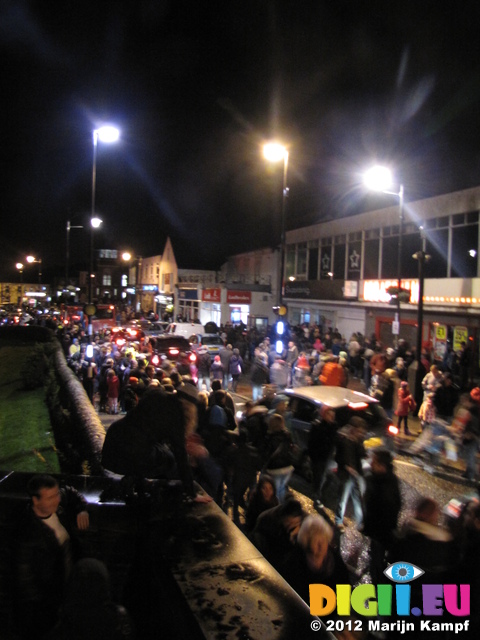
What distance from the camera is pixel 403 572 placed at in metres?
3.98

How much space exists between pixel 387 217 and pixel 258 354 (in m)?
14.4

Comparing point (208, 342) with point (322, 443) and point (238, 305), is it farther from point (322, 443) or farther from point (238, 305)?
point (322, 443)

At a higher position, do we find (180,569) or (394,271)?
(394,271)

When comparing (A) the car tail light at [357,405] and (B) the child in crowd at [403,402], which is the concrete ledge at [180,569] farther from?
(B) the child in crowd at [403,402]

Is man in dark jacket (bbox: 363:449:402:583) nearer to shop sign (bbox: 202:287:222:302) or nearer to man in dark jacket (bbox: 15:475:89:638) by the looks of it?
man in dark jacket (bbox: 15:475:89:638)

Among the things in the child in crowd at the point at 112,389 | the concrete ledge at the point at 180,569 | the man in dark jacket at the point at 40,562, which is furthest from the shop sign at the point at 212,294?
the man in dark jacket at the point at 40,562

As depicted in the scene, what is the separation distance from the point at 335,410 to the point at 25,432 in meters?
7.48

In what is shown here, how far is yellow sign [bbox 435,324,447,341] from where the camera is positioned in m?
21.7

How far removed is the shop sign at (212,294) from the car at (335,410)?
2622 cm

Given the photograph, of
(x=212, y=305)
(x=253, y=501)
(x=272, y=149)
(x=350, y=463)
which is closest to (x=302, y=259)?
(x=212, y=305)

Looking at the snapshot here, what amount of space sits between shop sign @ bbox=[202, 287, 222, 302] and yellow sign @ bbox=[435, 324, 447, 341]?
16.5 meters

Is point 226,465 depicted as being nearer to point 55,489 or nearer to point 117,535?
point 117,535

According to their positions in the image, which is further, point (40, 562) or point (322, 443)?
point (322, 443)

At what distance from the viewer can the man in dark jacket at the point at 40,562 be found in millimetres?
3037
